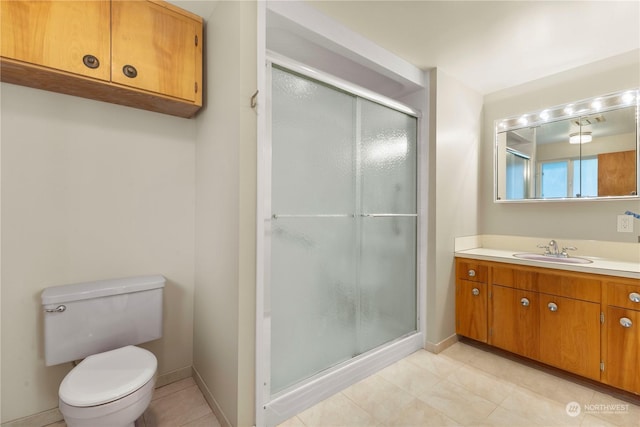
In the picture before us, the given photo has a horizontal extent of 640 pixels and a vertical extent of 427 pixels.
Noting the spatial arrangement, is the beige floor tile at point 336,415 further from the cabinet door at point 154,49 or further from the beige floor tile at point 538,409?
the cabinet door at point 154,49

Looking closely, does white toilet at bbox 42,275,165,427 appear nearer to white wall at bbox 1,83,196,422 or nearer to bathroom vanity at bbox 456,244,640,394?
white wall at bbox 1,83,196,422

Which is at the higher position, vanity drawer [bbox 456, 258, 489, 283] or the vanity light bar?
the vanity light bar

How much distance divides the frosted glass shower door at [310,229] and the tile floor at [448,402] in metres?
0.30

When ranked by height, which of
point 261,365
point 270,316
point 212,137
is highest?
point 212,137

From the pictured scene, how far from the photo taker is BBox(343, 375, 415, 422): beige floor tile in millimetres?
1716

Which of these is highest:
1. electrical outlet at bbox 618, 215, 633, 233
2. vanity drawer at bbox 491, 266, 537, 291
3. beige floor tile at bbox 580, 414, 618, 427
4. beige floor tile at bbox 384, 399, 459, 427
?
electrical outlet at bbox 618, 215, 633, 233

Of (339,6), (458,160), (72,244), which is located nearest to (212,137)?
(72,244)

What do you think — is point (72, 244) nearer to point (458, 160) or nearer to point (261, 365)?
point (261, 365)

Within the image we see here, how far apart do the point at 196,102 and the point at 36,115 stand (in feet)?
2.64

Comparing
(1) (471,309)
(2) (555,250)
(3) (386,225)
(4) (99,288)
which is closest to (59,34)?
(4) (99,288)

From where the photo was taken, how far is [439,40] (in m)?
2.03

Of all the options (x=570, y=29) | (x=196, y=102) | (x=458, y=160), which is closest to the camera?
(x=196, y=102)

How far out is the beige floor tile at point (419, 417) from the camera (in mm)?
1613

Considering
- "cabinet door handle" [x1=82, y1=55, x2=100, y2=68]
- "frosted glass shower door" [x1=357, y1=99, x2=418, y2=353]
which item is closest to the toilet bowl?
"frosted glass shower door" [x1=357, y1=99, x2=418, y2=353]
